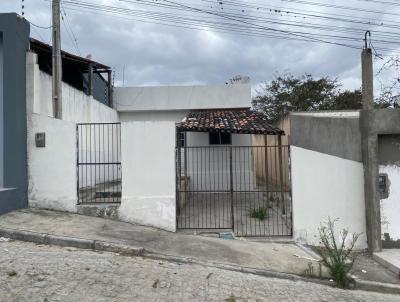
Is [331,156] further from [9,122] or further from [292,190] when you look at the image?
[9,122]

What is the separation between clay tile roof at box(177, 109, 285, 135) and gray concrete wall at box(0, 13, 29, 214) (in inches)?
214

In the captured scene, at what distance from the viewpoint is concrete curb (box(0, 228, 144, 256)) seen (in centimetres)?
797

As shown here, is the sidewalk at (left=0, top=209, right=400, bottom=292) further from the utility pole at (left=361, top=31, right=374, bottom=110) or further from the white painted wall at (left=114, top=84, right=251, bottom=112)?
the white painted wall at (left=114, top=84, right=251, bottom=112)

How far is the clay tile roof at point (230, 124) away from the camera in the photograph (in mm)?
13906

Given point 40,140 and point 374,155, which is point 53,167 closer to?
point 40,140

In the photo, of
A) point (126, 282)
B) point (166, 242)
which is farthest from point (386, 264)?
point (126, 282)

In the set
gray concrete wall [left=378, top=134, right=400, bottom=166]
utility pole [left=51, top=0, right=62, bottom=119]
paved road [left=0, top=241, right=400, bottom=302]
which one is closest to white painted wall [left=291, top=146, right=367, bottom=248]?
gray concrete wall [left=378, top=134, right=400, bottom=166]

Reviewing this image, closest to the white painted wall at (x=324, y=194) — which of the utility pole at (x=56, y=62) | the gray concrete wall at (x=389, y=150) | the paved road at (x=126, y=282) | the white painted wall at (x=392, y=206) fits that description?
the white painted wall at (x=392, y=206)

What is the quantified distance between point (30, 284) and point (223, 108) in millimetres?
14797

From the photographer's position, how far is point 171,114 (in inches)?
794

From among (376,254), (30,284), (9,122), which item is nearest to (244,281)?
(30,284)

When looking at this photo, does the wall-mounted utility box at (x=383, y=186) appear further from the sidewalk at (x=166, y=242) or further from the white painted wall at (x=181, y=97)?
the white painted wall at (x=181, y=97)

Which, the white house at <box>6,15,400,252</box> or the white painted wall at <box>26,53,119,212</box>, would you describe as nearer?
the white house at <box>6,15,400,252</box>

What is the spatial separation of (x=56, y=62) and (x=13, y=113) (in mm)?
2043
